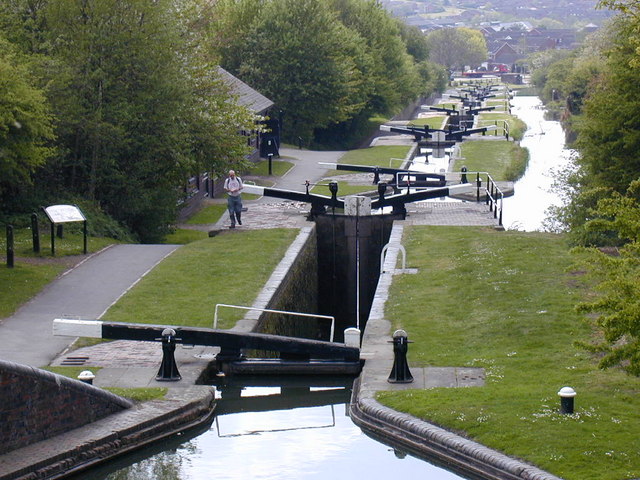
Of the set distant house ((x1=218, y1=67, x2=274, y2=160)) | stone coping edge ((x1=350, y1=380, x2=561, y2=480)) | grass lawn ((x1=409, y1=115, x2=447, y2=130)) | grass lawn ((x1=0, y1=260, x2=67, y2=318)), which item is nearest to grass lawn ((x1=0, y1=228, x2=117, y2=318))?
grass lawn ((x1=0, y1=260, x2=67, y2=318))

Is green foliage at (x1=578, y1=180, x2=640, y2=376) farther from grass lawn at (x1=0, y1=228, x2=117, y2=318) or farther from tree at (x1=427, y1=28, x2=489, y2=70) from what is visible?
tree at (x1=427, y1=28, x2=489, y2=70)

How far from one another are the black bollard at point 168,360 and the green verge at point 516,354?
2.98 metres

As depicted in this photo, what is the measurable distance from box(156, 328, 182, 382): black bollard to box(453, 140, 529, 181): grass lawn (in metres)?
33.8

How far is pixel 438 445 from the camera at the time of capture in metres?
13.0

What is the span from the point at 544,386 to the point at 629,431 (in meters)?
2.07

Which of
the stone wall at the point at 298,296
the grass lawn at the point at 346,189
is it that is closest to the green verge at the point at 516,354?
the stone wall at the point at 298,296

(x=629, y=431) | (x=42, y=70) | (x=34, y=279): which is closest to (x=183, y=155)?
(x=42, y=70)

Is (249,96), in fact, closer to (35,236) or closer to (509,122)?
(35,236)

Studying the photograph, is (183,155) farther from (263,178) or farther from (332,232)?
(263,178)

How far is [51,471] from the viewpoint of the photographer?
12289 mm

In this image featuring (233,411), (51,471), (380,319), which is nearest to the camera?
(51,471)

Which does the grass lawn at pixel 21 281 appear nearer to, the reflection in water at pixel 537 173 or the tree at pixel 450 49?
the reflection in water at pixel 537 173

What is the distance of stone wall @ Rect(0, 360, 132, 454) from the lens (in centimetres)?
1210

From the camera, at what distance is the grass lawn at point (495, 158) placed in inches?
1978
